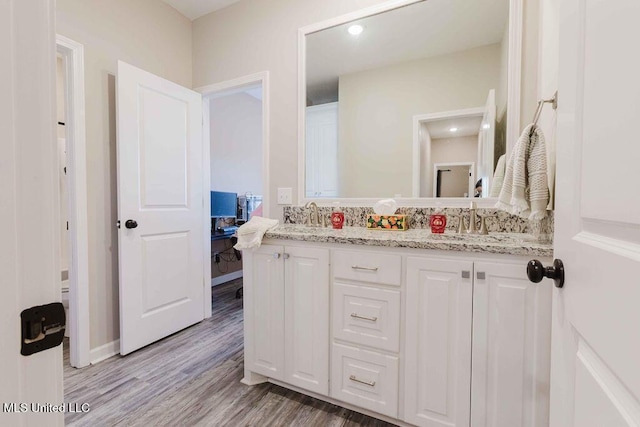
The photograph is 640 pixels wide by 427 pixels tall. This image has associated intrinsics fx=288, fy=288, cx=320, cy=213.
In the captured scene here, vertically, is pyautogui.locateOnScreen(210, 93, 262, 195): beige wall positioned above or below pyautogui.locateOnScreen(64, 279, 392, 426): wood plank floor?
above

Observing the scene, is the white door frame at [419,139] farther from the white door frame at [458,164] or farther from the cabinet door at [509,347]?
the cabinet door at [509,347]

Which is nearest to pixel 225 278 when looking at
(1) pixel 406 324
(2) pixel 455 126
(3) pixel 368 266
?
(3) pixel 368 266

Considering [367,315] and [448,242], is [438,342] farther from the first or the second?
[448,242]

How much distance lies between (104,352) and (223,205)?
73.4 inches

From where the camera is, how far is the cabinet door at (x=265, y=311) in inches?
63.9

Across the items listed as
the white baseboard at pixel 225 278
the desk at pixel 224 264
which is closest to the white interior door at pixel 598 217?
the desk at pixel 224 264

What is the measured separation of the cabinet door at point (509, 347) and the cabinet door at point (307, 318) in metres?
0.69

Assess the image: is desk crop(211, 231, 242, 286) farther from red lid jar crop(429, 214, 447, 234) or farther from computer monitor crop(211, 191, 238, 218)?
red lid jar crop(429, 214, 447, 234)

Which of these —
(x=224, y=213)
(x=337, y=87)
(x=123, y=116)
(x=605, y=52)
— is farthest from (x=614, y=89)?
(x=224, y=213)

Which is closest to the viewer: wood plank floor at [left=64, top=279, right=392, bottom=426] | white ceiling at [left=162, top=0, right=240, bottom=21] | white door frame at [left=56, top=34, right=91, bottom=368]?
wood plank floor at [left=64, top=279, right=392, bottom=426]

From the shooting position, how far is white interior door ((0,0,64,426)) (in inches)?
14.2

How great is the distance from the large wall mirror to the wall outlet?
4.2 inches

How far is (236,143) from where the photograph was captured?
165 inches

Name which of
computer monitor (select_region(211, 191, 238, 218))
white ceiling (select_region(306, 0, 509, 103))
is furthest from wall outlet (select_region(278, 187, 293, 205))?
computer monitor (select_region(211, 191, 238, 218))
